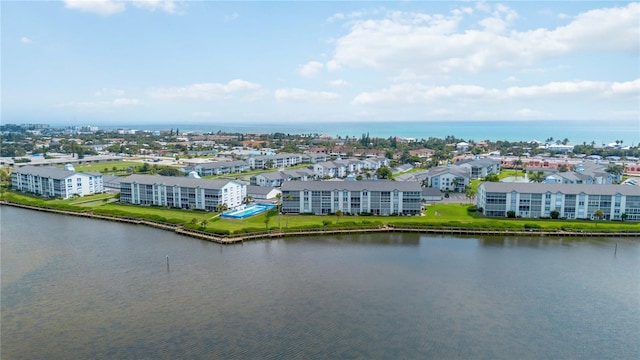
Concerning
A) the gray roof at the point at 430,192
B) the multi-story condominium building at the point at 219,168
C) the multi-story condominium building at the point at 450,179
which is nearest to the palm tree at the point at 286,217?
the gray roof at the point at 430,192

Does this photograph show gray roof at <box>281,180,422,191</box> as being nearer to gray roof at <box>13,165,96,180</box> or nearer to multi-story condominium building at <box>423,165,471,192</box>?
multi-story condominium building at <box>423,165,471,192</box>

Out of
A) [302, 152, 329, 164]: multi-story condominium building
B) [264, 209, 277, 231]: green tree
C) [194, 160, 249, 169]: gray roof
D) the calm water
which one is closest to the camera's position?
the calm water

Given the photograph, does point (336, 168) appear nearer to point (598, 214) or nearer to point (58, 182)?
point (58, 182)

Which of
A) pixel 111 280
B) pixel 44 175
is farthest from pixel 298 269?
pixel 44 175

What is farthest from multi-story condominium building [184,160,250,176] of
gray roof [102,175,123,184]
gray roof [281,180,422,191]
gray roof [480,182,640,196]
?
gray roof [480,182,640,196]

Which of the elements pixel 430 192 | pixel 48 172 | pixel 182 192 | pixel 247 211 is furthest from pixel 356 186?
pixel 48 172

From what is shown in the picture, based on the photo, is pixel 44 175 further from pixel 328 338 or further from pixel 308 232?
pixel 328 338

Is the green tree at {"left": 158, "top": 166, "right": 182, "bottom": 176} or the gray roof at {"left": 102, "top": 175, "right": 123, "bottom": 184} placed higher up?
the green tree at {"left": 158, "top": 166, "right": 182, "bottom": 176}
